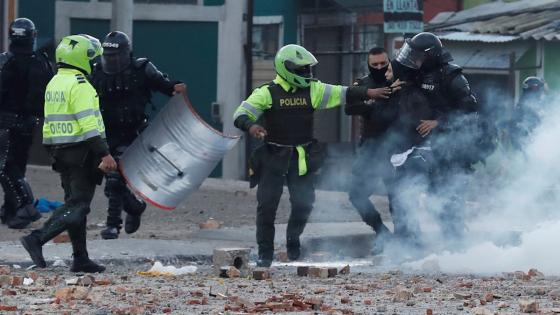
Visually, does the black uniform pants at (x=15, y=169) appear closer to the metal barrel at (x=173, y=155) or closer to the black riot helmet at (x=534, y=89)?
the metal barrel at (x=173, y=155)

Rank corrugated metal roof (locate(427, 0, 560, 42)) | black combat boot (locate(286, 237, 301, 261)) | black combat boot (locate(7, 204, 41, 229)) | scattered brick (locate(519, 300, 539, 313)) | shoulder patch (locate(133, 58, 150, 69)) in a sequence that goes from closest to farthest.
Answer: scattered brick (locate(519, 300, 539, 313)) < black combat boot (locate(286, 237, 301, 261)) < shoulder patch (locate(133, 58, 150, 69)) < black combat boot (locate(7, 204, 41, 229)) < corrugated metal roof (locate(427, 0, 560, 42))

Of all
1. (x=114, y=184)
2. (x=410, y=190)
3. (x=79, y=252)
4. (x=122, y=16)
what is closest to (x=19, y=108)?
(x=114, y=184)

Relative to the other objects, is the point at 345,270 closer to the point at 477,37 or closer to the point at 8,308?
the point at 8,308

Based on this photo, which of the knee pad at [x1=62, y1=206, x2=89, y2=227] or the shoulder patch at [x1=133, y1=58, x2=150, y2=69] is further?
the shoulder patch at [x1=133, y1=58, x2=150, y2=69]

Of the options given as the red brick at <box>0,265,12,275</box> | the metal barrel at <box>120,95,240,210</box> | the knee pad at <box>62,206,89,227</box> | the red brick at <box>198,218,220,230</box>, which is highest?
the metal barrel at <box>120,95,240,210</box>

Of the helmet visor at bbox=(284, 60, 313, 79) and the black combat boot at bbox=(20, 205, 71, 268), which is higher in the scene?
the helmet visor at bbox=(284, 60, 313, 79)

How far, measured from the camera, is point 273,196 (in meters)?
11.3

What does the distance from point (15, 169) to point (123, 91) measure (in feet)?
5.20

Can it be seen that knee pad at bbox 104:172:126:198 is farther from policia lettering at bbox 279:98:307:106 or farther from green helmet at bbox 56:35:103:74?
green helmet at bbox 56:35:103:74

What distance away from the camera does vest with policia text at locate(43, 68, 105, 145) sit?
1044 centimetres

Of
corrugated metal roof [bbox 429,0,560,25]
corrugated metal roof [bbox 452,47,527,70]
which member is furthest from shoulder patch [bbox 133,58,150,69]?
corrugated metal roof [bbox 429,0,560,25]

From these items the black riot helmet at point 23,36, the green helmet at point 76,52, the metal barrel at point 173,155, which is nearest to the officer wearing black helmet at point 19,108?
the black riot helmet at point 23,36

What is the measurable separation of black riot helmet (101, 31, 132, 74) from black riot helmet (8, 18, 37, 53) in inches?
39.1

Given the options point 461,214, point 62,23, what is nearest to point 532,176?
point 461,214
